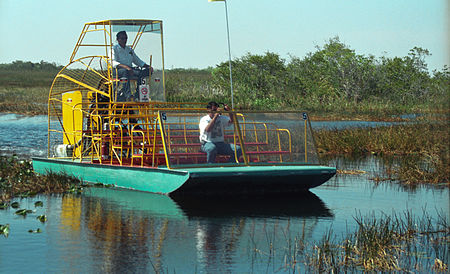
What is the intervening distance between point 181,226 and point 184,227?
0.12 metres

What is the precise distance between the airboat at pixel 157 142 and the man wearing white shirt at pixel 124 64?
0.36 feet

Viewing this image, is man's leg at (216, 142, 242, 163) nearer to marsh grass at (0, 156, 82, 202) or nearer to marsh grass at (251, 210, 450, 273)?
marsh grass at (0, 156, 82, 202)

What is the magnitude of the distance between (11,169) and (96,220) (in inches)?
289

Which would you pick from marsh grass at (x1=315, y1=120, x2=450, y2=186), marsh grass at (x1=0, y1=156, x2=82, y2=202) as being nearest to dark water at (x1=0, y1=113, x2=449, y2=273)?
marsh grass at (x1=0, y1=156, x2=82, y2=202)

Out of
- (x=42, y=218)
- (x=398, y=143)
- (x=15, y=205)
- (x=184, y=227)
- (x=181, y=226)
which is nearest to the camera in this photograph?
(x=184, y=227)

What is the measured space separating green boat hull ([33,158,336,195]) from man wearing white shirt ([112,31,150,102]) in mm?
1967

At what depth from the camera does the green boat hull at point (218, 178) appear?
16.6 meters

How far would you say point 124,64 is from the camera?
1984 centimetres

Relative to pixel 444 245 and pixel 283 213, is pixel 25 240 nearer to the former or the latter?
pixel 283 213

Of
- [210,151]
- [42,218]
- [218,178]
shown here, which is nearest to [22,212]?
[42,218]

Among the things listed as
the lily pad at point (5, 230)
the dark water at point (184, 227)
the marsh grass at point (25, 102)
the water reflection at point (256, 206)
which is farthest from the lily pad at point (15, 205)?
the marsh grass at point (25, 102)

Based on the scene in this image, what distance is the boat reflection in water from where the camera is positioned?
1136cm

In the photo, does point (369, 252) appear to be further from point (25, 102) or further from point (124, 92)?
point (25, 102)

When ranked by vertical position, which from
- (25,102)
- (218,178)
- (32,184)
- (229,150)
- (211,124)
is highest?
(25,102)
